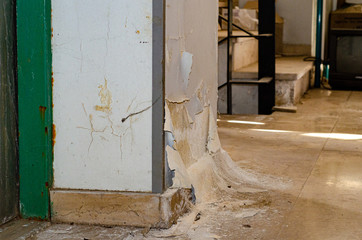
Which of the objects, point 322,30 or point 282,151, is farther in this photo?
point 322,30

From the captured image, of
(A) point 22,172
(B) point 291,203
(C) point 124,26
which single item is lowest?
(B) point 291,203

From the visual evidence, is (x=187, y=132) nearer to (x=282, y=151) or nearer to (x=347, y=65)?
(x=282, y=151)

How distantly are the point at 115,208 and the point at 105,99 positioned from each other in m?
0.53

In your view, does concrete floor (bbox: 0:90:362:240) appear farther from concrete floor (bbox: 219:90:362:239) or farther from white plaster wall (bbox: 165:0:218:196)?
white plaster wall (bbox: 165:0:218:196)

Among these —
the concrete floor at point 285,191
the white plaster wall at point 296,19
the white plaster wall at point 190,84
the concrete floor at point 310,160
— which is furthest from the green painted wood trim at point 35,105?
the white plaster wall at point 296,19

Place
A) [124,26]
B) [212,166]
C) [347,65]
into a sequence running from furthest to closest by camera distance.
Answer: [347,65] < [212,166] < [124,26]

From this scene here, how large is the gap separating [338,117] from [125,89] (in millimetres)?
4290

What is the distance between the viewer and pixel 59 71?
3025 millimetres

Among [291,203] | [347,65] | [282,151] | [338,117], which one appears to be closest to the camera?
[291,203]

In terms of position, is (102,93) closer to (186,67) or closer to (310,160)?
(186,67)

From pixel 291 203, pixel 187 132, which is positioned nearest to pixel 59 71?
pixel 187 132

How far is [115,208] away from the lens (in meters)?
3.02

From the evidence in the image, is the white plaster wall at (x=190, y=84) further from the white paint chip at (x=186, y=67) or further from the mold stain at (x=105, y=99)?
the mold stain at (x=105, y=99)

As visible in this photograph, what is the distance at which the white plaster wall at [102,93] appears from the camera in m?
2.95
